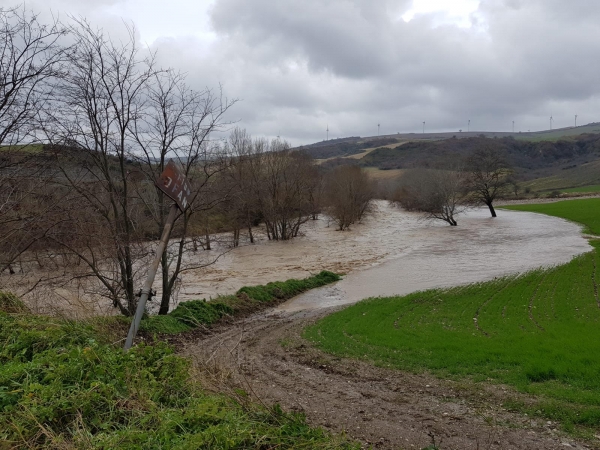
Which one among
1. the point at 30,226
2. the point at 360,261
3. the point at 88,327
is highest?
the point at 30,226

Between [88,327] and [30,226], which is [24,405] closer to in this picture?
[88,327]

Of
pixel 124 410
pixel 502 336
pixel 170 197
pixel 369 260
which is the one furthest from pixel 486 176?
pixel 124 410

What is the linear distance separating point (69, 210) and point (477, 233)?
4468 centimetres

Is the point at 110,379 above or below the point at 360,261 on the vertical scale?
above

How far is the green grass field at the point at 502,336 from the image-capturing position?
7223mm

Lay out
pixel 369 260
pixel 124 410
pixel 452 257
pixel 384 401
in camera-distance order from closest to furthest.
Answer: pixel 124 410
pixel 384 401
pixel 452 257
pixel 369 260

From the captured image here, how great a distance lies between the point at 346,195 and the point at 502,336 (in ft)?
153

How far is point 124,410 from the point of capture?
Result: 12.6 feet

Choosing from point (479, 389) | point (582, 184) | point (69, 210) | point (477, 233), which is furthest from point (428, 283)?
point (582, 184)

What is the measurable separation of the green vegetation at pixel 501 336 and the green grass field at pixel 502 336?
0.02 m

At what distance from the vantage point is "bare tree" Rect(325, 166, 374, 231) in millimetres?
55750

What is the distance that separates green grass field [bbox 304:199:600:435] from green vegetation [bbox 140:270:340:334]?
377cm

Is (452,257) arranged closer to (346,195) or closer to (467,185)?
(346,195)

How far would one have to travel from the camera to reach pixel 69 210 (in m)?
9.58
